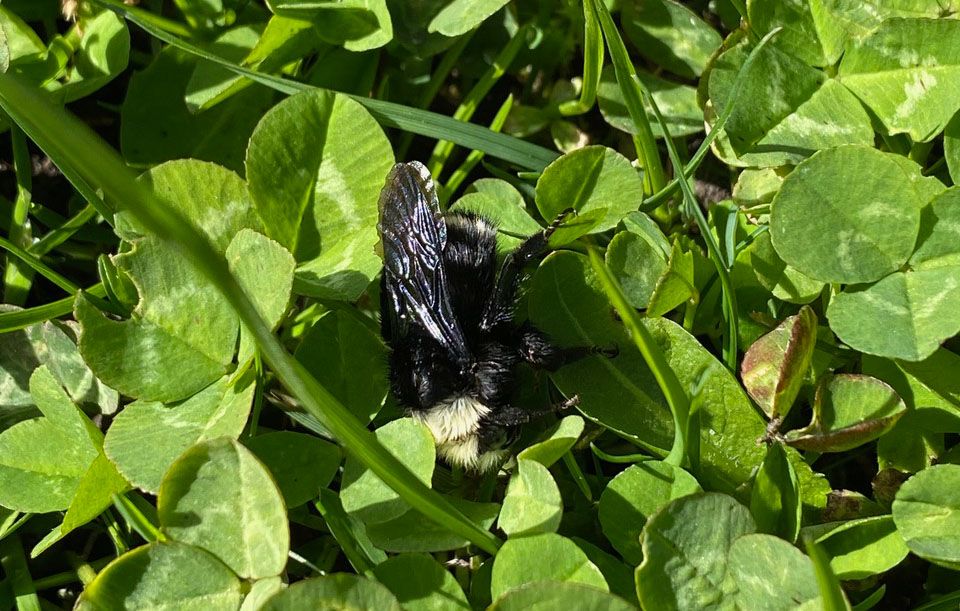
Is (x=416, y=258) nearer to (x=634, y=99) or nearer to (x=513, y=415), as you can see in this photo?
(x=513, y=415)

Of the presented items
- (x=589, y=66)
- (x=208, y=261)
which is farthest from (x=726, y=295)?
(x=208, y=261)

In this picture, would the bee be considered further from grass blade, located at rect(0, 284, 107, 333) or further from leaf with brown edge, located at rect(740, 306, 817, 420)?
grass blade, located at rect(0, 284, 107, 333)

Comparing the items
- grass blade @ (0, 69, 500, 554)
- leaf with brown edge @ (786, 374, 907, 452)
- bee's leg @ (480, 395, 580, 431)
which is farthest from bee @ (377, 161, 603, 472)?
leaf with brown edge @ (786, 374, 907, 452)

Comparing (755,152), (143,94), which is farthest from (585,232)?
(143,94)

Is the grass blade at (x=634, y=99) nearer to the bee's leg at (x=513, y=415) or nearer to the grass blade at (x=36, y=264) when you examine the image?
the bee's leg at (x=513, y=415)

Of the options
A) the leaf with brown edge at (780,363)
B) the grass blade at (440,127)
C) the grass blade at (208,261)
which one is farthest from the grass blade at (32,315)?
the leaf with brown edge at (780,363)

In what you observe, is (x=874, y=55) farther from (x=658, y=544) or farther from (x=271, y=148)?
(x=271, y=148)

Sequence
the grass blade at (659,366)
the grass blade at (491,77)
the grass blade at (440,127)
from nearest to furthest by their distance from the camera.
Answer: the grass blade at (659,366)
the grass blade at (440,127)
the grass blade at (491,77)
